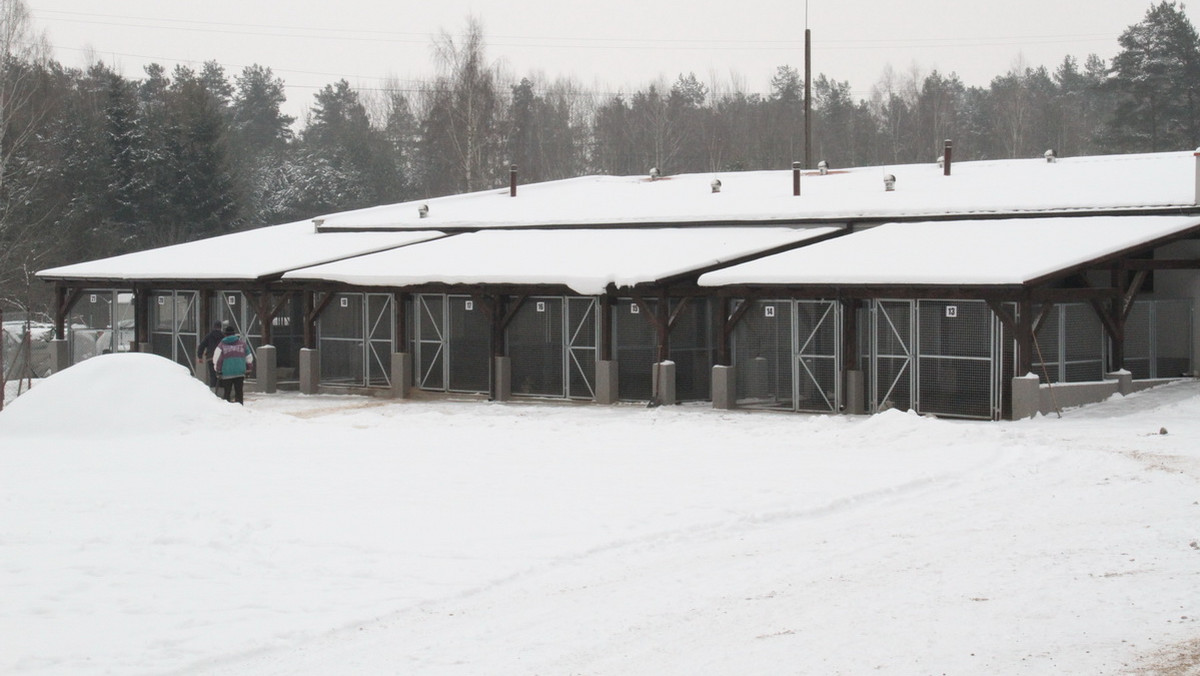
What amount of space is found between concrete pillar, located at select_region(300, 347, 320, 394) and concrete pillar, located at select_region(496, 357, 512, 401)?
5.24m

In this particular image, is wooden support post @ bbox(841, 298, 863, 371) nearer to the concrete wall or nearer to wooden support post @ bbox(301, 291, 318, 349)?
the concrete wall

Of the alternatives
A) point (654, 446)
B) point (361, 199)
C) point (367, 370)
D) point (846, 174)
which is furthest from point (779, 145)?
point (654, 446)

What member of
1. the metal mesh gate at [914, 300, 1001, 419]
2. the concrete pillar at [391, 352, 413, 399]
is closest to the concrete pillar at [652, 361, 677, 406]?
the metal mesh gate at [914, 300, 1001, 419]

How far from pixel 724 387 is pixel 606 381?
2.62m

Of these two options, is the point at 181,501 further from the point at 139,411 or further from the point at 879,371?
the point at 879,371

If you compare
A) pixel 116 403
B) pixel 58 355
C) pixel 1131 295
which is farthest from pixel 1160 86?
pixel 116 403

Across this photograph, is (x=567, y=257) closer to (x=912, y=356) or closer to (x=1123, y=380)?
(x=912, y=356)

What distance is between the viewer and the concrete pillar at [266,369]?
31.1m

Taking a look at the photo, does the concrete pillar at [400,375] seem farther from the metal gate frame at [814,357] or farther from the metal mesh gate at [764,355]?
the metal gate frame at [814,357]

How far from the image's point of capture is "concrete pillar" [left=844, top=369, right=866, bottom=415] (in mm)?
23875

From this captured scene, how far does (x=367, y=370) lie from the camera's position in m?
30.9

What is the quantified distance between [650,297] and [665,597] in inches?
633

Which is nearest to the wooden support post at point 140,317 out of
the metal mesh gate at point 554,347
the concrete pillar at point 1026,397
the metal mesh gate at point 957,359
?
the metal mesh gate at point 554,347

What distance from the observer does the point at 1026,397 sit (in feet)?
71.2
